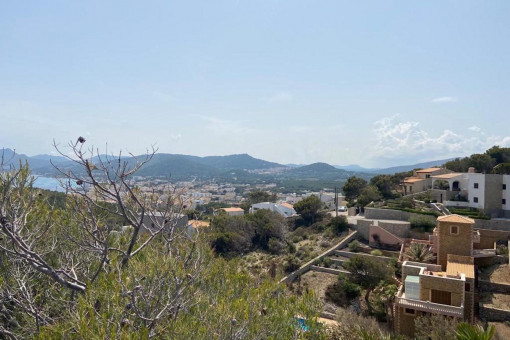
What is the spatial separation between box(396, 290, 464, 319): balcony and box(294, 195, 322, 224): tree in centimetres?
1616

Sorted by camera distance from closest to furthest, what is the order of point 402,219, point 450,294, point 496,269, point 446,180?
point 450,294, point 496,269, point 402,219, point 446,180

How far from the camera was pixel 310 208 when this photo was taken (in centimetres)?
2897

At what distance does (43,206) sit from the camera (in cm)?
702

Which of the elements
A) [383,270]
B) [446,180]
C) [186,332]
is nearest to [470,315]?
[383,270]

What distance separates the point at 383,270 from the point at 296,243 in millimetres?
9536

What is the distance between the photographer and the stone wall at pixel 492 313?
1264 cm

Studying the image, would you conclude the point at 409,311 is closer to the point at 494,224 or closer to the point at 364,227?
the point at 364,227

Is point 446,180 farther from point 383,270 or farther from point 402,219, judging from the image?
point 383,270

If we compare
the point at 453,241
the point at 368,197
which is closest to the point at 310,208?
the point at 368,197

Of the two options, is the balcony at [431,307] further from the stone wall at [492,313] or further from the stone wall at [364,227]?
the stone wall at [364,227]

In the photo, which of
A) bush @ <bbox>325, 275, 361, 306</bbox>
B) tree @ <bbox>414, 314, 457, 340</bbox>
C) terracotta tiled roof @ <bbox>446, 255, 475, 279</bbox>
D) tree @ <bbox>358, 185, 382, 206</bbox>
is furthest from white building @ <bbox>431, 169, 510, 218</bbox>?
tree @ <bbox>414, 314, 457, 340</bbox>

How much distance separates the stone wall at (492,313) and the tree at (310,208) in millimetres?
16419

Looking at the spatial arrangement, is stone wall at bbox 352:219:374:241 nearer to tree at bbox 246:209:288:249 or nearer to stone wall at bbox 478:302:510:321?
tree at bbox 246:209:288:249

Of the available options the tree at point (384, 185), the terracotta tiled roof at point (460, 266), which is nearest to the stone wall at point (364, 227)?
the terracotta tiled roof at point (460, 266)
